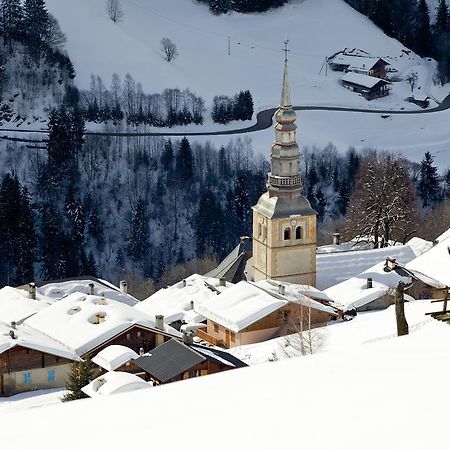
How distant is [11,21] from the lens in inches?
3482

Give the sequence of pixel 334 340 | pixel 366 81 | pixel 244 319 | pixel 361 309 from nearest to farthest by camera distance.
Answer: pixel 334 340 → pixel 244 319 → pixel 361 309 → pixel 366 81

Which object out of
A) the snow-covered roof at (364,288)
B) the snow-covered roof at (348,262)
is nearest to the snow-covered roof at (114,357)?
the snow-covered roof at (364,288)

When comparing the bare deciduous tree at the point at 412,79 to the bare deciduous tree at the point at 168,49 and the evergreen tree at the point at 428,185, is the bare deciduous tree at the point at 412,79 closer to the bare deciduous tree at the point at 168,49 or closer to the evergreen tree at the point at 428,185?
the evergreen tree at the point at 428,185

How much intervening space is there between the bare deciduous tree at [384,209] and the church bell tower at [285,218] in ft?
29.7

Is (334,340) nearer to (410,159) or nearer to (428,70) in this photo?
(410,159)

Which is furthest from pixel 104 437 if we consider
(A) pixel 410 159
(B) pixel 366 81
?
(B) pixel 366 81

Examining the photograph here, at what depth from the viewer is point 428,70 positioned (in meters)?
104

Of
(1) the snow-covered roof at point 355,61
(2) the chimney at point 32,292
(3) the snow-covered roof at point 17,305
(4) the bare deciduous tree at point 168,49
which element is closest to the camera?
(3) the snow-covered roof at point 17,305

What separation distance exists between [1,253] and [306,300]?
30495 millimetres

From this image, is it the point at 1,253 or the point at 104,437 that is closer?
the point at 104,437

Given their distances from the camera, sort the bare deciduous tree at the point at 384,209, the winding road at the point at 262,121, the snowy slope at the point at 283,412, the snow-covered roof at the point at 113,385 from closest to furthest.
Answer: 1. the snowy slope at the point at 283,412
2. the snow-covered roof at the point at 113,385
3. the bare deciduous tree at the point at 384,209
4. the winding road at the point at 262,121

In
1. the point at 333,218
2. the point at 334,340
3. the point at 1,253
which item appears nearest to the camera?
the point at 334,340

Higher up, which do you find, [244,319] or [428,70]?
[428,70]

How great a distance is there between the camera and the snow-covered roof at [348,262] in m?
54.0
